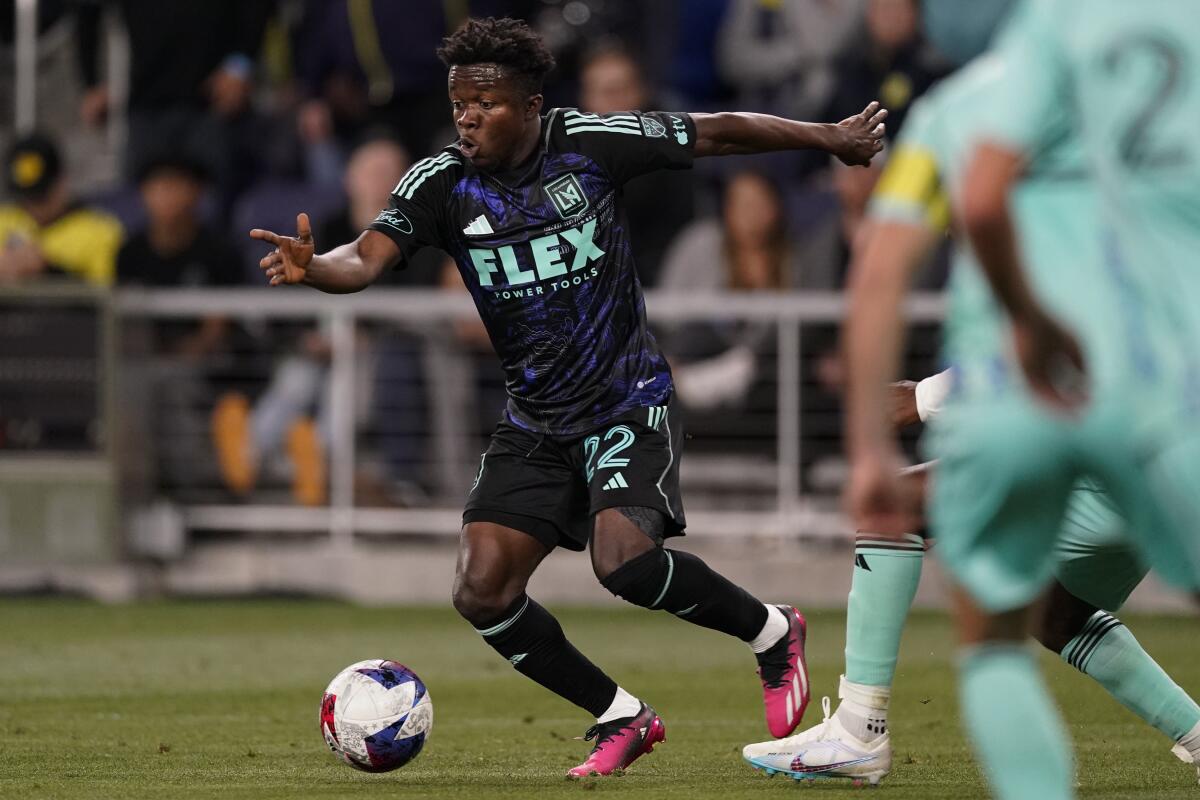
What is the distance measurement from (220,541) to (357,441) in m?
1.18

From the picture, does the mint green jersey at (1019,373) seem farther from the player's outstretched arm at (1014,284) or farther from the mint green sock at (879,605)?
the mint green sock at (879,605)

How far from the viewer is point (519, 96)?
7.20 m

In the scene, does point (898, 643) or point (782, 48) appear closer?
point (898, 643)

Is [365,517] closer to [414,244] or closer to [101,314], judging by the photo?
[101,314]

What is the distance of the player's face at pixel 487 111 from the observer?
7.11 m

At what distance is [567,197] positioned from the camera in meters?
7.26

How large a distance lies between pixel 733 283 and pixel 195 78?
5068mm

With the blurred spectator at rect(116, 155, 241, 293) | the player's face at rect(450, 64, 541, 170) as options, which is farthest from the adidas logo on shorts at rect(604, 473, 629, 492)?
the blurred spectator at rect(116, 155, 241, 293)

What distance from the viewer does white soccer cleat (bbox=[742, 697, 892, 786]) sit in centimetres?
670

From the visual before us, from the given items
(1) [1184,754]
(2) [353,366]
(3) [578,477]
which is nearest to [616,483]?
(3) [578,477]

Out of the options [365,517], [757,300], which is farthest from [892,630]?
[365,517]

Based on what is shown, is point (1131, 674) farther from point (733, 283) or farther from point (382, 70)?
point (382, 70)

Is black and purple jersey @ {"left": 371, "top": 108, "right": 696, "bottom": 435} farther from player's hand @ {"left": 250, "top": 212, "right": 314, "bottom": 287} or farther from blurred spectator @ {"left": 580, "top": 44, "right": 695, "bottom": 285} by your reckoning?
blurred spectator @ {"left": 580, "top": 44, "right": 695, "bottom": 285}

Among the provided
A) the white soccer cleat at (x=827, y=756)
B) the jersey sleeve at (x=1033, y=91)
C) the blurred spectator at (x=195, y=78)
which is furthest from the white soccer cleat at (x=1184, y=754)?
the blurred spectator at (x=195, y=78)
